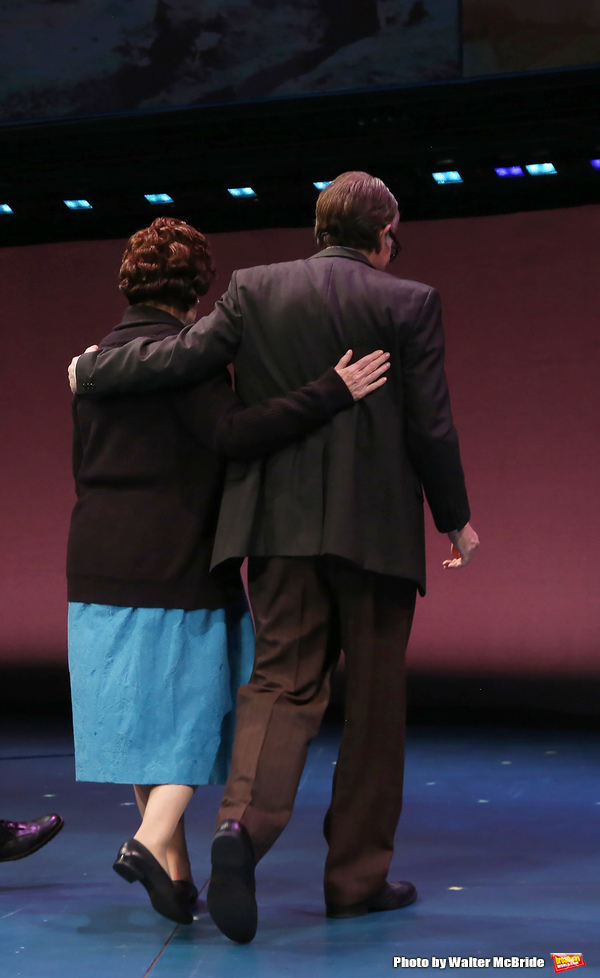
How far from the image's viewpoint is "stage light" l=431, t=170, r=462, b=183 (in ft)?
15.3

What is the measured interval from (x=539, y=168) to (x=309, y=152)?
1011 millimetres

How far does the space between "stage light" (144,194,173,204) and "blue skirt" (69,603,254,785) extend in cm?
339

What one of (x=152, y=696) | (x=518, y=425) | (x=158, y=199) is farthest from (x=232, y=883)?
(x=158, y=199)

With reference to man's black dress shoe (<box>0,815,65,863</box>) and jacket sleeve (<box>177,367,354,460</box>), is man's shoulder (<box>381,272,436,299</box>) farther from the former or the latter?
man's black dress shoe (<box>0,815,65,863</box>)

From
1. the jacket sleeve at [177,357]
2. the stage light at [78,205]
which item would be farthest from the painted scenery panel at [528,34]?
the jacket sleeve at [177,357]

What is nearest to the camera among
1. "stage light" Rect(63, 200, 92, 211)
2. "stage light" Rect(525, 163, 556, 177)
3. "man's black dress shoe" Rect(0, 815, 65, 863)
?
"man's black dress shoe" Rect(0, 815, 65, 863)

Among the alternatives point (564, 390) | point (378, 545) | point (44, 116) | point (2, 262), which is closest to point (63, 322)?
point (2, 262)

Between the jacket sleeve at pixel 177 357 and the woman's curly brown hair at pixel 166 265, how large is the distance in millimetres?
136

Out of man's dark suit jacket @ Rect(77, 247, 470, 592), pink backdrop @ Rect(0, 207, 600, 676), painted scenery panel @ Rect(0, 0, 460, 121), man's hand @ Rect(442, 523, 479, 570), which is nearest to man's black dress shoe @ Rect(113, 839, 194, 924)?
man's dark suit jacket @ Rect(77, 247, 470, 592)

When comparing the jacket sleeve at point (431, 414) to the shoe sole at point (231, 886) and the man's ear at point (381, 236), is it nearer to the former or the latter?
the man's ear at point (381, 236)

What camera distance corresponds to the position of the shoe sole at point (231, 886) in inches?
65.9

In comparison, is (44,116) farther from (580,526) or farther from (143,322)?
(580,526)

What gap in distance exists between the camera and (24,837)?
2266 mm

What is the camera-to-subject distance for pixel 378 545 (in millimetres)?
1900
